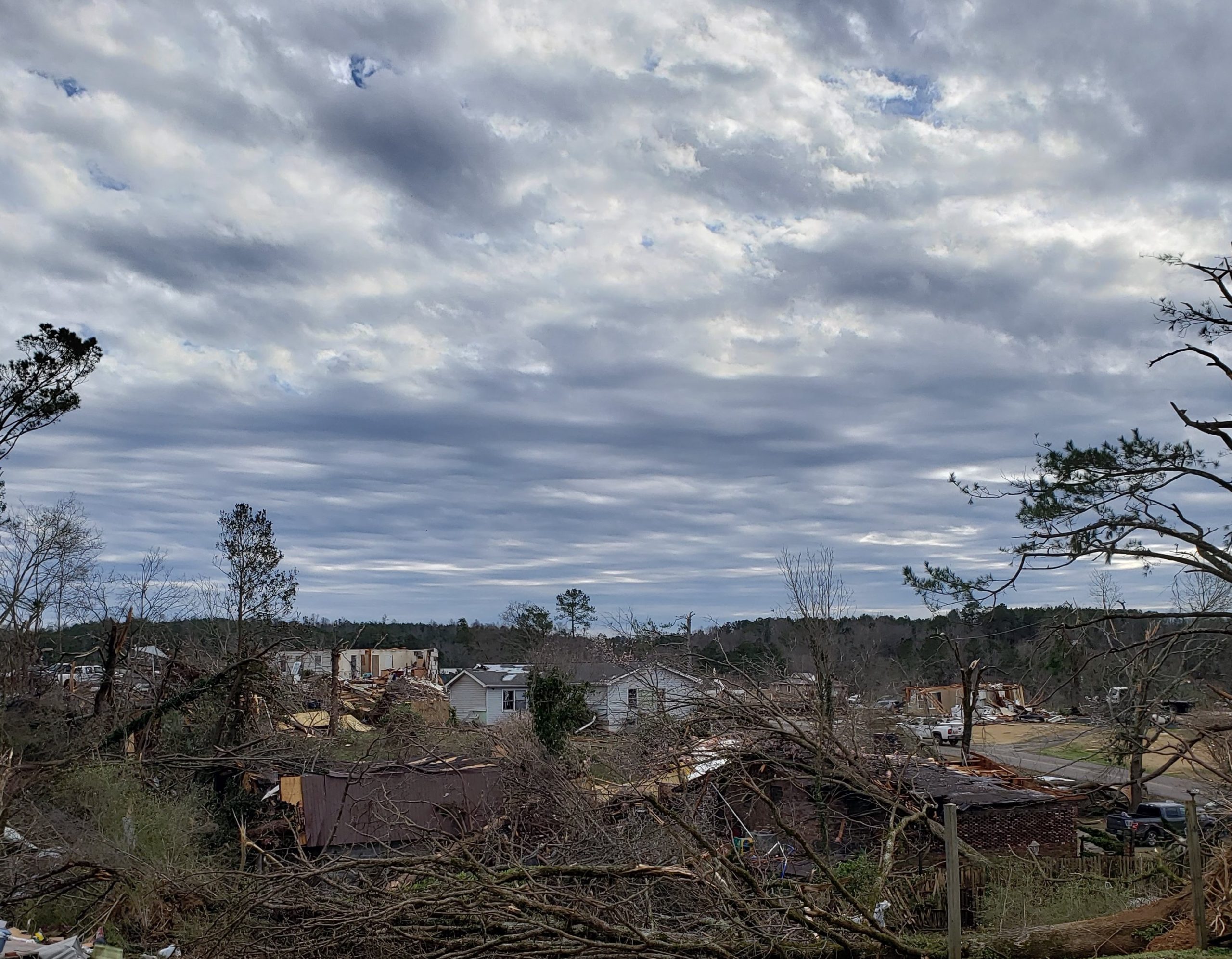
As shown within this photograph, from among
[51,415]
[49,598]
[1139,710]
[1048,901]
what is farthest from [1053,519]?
[49,598]

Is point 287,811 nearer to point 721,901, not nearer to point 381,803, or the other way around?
point 381,803

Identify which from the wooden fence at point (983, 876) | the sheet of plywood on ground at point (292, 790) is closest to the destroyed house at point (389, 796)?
the sheet of plywood on ground at point (292, 790)

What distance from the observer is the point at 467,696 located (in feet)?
156

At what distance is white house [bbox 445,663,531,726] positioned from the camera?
149 feet

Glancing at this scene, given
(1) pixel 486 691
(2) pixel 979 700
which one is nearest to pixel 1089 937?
(2) pixel 979 700

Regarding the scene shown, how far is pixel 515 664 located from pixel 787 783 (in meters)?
41.7

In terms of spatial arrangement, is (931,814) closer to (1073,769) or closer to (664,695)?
(664,695)

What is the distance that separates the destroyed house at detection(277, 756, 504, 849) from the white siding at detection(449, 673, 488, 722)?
109ft

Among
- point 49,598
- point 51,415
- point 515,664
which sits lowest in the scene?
point 515,664

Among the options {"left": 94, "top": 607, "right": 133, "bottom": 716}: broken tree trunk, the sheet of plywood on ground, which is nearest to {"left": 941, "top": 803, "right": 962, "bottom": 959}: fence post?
the sheet of plywood on ground

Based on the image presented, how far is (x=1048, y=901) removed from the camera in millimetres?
9977

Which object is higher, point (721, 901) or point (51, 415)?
point (51, 415)

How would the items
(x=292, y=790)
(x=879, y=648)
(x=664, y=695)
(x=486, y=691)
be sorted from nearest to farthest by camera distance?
(x=664, y=695) → (x=292, y=790) → (x=879, y=648) → (x=486, y=691)

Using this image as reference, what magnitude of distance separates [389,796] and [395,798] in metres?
0.81
